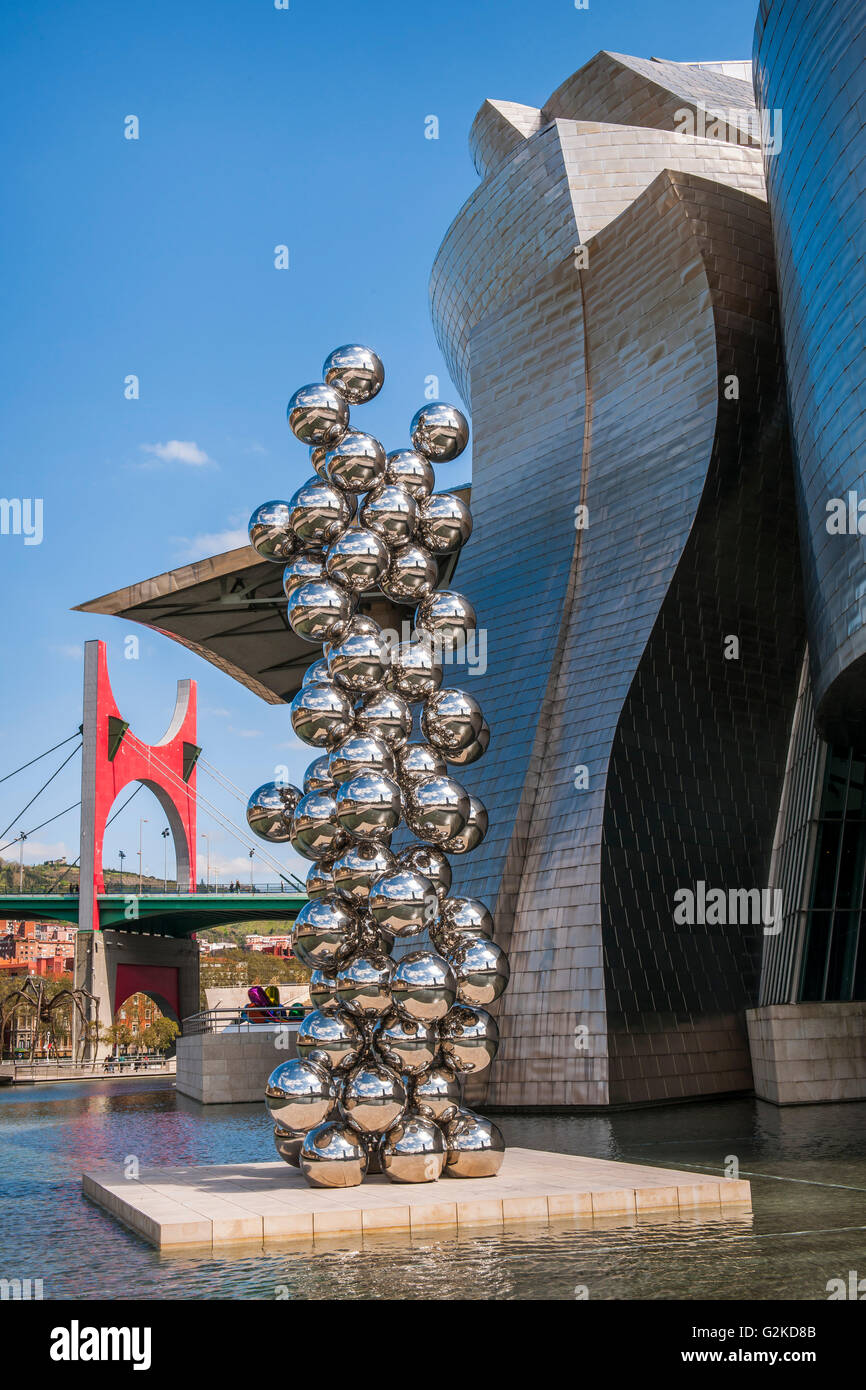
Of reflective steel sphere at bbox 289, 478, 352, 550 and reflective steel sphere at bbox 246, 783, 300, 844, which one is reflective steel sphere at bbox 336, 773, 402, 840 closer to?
reflective steel sphere at bbox 246, 783, 300, 844

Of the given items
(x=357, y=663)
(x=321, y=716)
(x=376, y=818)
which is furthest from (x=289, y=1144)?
(x=357, y=663)

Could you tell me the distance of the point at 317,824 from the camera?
8812 millimetres

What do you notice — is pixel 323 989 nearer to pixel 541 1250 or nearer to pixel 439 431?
pixel 541 1250

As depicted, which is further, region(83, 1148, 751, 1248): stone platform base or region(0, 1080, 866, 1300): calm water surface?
region(83, 1148, 751, 1248): stone platform base

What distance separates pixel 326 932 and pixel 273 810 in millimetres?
1224

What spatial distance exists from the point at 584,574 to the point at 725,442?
294 centimetres

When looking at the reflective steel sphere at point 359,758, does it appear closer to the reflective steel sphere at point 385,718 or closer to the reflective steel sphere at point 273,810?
the reflective steel sphere at point 385,718

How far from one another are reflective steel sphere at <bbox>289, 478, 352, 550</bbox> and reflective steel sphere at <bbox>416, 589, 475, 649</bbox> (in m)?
0.91

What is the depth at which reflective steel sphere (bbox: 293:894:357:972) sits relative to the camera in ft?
28.7

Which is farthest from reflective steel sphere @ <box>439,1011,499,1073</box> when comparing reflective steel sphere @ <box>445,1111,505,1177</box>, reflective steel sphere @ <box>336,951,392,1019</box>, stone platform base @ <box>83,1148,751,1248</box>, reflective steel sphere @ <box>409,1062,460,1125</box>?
stone platform base @ <box>83,1148,751,1248</box>
